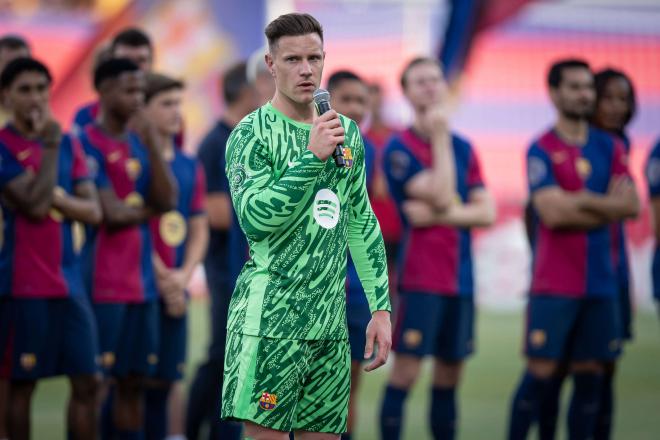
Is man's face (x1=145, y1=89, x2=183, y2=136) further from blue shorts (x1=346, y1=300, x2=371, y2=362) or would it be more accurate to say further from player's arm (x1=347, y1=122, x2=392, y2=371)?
player's arm (x1=347, y1=122, x2=392, y2=371)

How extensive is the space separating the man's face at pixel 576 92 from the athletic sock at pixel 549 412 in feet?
5.05

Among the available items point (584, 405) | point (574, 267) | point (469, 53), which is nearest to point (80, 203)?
point (574, 267)

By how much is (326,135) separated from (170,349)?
314 centimetres

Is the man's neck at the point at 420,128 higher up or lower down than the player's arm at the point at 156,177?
higher up

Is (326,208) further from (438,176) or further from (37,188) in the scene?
(438,176)

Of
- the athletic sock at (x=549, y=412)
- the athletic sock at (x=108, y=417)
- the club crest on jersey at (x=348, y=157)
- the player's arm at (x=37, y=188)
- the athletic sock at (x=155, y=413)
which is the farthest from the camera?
the athletic sock at (x=549, y=412)

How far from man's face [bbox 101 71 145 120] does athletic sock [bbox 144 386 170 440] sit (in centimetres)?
154

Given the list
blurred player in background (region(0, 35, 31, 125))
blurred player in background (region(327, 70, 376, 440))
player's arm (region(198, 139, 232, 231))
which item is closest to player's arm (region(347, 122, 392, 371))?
blurred player in background (region(327, 70, 376, 440))

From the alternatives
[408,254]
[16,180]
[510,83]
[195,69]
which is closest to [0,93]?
[16,180]

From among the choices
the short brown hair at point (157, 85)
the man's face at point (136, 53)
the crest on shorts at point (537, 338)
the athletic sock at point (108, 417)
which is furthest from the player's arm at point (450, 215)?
the athletic sock at point (108, 417)

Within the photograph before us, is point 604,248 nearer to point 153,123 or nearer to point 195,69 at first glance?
point 153,123

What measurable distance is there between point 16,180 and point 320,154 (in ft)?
8.11

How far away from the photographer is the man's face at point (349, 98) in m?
6.06

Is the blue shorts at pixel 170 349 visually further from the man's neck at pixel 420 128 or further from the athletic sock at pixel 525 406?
the athletic sock at pixel 525 406
